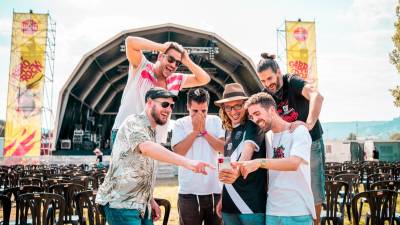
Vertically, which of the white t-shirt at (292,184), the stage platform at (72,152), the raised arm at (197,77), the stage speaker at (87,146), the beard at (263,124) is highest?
the raised arm at (197,77)

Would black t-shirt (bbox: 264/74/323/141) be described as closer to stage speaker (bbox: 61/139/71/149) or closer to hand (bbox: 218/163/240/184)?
hand (bbox: 218/163/240/184)

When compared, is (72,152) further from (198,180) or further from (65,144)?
(198,180)

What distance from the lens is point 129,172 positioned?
2430 millimetres

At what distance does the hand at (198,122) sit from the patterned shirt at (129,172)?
1.01m

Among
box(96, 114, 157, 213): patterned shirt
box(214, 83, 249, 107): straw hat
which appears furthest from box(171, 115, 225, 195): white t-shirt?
box(96, 114, 157, 213): patterned shirt

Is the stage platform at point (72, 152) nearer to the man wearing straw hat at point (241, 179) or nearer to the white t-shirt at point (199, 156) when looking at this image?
the white t-shirt at point (199, 156)

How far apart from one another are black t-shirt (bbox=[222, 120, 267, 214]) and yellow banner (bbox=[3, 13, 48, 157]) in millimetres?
19035

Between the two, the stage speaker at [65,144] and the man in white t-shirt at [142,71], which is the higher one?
the man in white t-shirt at [142,71]

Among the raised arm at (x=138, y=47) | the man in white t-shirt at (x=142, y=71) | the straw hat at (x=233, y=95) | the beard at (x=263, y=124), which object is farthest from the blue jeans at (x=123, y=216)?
the raised arm at (x=138, y=47)

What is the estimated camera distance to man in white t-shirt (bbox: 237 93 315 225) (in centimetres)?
249

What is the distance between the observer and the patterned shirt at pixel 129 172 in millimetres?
2406

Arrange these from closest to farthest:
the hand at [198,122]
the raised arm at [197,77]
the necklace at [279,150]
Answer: the necklace at [279,150] < the hand at [198,122] < the raised arm at [197,77]

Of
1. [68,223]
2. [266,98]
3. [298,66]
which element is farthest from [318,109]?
[298,66]

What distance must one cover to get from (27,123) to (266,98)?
19.7 metres
